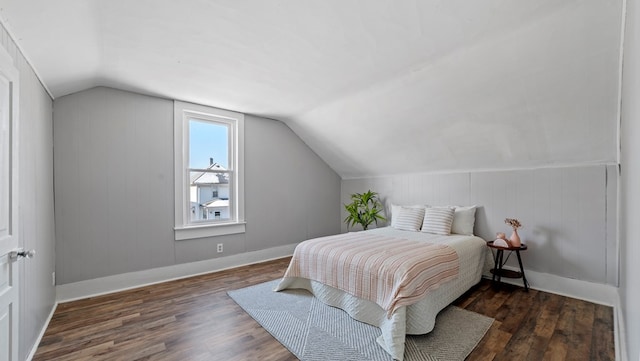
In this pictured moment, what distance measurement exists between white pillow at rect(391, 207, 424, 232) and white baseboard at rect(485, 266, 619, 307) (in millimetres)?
1188

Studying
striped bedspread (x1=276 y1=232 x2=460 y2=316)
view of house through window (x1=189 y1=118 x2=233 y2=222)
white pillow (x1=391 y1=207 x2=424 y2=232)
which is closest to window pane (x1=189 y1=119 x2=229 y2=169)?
view of house through window (x1=189 y1=118 x2=233 y2=222)

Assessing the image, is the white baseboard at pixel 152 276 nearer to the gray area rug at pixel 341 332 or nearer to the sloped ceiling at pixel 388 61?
the gray area rug at pixel 341 332

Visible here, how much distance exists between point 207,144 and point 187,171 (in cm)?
52

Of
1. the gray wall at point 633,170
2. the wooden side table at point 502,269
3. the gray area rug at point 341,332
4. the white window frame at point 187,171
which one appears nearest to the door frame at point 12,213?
the gray area rug at point 341,332

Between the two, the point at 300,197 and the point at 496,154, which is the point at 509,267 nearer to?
the point at 496,154

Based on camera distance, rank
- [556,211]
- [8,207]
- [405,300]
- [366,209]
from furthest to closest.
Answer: [366,209] < [556,211] < [405,300] < [8,207]

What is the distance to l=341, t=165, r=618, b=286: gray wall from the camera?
281 cm

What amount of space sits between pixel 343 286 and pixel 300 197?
8.66 ft

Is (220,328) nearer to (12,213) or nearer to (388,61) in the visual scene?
(12,213)

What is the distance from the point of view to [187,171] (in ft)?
12.5

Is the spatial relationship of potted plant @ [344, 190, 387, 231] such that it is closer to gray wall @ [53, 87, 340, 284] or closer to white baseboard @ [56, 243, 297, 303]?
white baseboard @ [56, 243, 297, 303]

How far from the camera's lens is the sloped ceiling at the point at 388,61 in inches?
73.0

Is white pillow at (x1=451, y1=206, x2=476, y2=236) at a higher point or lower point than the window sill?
higher

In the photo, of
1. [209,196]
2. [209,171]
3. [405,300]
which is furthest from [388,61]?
[209,196]
